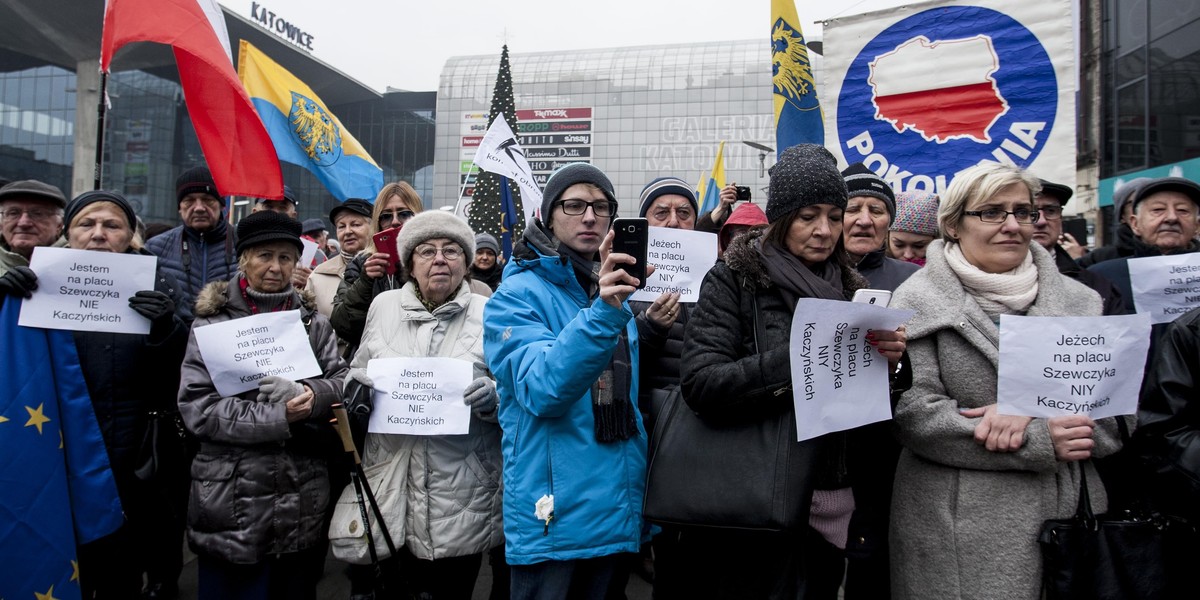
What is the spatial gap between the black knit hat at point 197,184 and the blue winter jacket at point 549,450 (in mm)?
2756

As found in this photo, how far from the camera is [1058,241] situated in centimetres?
331

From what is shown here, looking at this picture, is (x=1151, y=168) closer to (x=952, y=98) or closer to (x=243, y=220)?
(x=952, y=98)

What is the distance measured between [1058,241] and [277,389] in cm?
356

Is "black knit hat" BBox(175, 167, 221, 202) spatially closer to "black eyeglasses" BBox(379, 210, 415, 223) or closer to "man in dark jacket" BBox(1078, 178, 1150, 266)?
"black eyeglasses" BBox(379, 210, 415, 223)

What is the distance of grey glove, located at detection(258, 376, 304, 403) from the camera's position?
2891 millimetres

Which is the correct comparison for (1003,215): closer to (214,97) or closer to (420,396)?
(420,396)

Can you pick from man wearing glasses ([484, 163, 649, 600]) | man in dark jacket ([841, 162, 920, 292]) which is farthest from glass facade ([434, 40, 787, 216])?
man wearing glasses ([484, 163, 649, 600])

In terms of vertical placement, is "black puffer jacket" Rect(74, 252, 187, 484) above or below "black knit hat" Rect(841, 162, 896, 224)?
below

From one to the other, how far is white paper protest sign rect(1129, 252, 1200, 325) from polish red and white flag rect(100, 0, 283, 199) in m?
4.23

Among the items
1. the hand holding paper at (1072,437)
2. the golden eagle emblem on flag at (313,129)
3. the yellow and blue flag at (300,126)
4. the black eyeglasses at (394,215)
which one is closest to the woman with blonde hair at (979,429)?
the hand holding paper at (1072,437)

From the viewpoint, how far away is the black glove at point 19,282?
286 cm

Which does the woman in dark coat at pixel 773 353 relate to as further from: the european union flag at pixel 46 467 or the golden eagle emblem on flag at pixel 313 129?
the golden eagle emblem on flag at pixel 313 129

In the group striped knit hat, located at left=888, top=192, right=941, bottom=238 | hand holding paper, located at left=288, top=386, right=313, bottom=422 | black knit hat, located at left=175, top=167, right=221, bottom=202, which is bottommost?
hand holding paper, located at left=288, top=386, right=313, bottom=422

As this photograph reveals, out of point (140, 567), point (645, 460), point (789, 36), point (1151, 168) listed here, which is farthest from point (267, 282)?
point (1151, 168)
